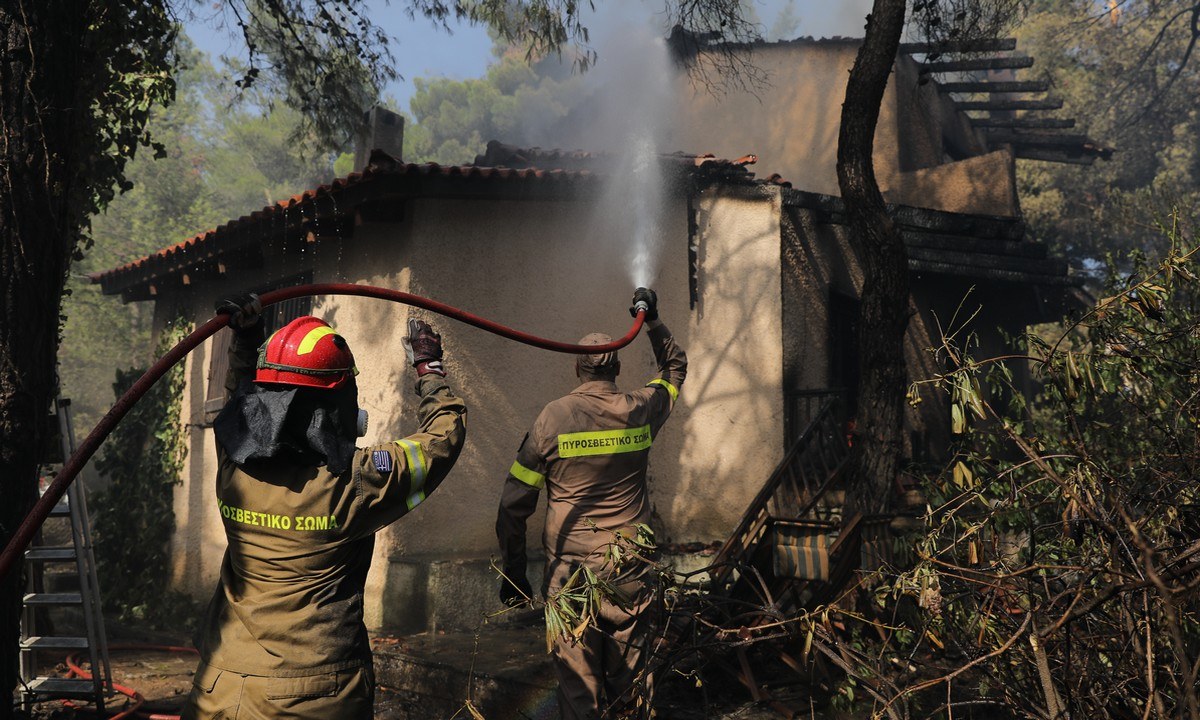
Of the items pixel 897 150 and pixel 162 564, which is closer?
pixel 162 564

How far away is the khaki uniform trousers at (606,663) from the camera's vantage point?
4102mm

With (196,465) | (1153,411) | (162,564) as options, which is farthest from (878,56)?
(162,564)

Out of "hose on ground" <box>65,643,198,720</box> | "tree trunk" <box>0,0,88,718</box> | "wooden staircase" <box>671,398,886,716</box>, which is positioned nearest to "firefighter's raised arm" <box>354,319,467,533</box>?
"wooden staircase" <box>671,398,886,716</box>

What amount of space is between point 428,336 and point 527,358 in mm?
4647

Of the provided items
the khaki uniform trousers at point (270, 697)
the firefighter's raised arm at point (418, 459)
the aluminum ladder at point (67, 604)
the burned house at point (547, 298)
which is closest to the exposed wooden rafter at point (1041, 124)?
the burned house at point (547, 298)

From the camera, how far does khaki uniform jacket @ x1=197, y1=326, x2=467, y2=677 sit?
277 centimetres

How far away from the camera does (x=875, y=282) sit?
6.53 metres

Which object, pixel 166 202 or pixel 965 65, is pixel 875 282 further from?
pixel 166 202

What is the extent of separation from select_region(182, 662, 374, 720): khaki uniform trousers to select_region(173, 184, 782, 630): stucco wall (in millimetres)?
4797

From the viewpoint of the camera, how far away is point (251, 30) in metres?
7.60

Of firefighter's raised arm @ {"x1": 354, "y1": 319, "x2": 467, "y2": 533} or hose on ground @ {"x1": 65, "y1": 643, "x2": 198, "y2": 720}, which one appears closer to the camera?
firefighter's raised arm @ {"x1": 354, "y1": 319, "x2": 467, "y2": 533}

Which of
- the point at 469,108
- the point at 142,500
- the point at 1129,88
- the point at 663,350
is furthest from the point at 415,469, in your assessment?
the point at 469,108

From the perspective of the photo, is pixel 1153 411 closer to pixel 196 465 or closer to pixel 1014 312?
pixel 1014 312

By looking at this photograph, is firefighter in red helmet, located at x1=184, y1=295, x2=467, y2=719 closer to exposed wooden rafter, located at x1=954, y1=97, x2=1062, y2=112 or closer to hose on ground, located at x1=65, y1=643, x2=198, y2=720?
hose on ground, located at x1=65, y1=643, x2=198, y2=720
